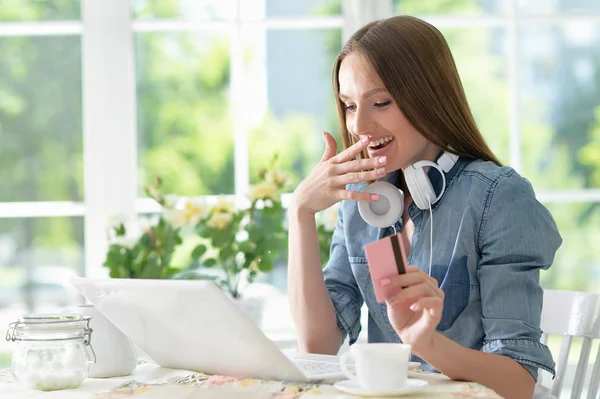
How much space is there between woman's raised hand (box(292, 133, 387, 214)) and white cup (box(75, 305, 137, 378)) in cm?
44

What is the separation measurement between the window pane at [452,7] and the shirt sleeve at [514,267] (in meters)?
1.47

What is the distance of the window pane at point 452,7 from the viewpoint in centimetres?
286

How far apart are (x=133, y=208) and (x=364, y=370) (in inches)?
74.4

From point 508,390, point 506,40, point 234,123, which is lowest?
point 508,390

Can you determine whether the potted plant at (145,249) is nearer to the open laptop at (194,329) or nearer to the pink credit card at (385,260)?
the open laptop at (194,329)

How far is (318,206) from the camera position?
160 centimetres

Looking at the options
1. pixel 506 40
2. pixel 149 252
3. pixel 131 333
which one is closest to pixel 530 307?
pixel 131 333

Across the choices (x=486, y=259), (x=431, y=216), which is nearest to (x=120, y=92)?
(x=431, y=216)

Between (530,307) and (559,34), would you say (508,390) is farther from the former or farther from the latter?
(559,34)

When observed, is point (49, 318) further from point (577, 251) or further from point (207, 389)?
point (577, 251)

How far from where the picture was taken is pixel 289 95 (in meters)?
2.89

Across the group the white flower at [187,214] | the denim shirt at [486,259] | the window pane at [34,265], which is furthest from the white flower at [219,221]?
the denim shirt at [486,259]

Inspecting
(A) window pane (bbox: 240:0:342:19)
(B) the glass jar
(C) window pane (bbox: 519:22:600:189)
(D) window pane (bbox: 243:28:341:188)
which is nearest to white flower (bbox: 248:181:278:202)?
(D) window pane (bbox: 243:28:341:188)

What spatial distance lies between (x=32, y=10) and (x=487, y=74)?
61.8 inches
